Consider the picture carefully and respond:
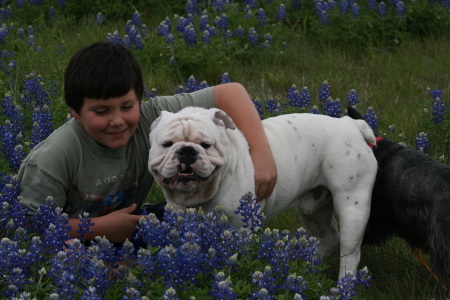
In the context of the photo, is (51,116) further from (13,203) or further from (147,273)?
(147,273)

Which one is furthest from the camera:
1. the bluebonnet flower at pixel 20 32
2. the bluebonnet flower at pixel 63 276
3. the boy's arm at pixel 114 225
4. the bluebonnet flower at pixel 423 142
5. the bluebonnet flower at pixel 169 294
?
the bluebonnet flower at pixel 20 32

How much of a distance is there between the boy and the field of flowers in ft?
0.66

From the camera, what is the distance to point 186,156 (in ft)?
10.9

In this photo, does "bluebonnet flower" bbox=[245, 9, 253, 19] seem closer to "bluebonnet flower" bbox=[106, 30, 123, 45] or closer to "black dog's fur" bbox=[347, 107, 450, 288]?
"bluebonnet flower" bbox=[106, 30, 123, 45]

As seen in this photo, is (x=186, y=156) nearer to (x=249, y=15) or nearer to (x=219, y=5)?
(x=249, y=15)

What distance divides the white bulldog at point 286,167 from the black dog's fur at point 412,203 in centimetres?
13

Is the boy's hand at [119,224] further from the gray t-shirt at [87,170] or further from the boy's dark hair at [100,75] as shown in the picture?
the boy's dark hair at [100,75]

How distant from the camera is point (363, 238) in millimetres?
4172

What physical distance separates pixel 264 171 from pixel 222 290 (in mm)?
1248

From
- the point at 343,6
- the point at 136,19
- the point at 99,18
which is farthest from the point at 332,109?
the point at 99,18

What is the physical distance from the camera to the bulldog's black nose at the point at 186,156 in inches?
131

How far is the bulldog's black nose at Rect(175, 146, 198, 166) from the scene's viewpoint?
333cm

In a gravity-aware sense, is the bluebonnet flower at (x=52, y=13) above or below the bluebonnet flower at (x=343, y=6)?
above

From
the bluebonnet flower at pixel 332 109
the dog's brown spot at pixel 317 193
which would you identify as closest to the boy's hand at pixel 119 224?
the dog's brown spot at pixel 317 193
